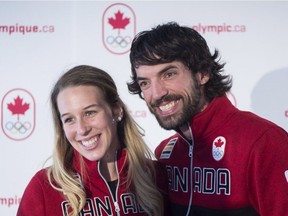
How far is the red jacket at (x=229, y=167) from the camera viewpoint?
129 centimetres

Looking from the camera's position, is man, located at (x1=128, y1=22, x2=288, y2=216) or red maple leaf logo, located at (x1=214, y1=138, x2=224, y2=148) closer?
man, located at (x1=128, y1=22, x2=288, y2=216)

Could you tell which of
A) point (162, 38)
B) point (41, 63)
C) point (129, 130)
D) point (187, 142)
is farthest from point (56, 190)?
point (41, 63)

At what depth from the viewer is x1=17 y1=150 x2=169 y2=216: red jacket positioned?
1423 millimetres

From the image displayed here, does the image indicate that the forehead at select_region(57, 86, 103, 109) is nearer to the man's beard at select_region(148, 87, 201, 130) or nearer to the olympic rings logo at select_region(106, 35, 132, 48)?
the man's beard at select_region(148, 87, 201, 130)

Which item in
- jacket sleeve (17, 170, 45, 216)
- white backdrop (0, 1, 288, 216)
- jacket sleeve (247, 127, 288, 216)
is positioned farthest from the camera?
white backdrop (0, 1, 288, 216)

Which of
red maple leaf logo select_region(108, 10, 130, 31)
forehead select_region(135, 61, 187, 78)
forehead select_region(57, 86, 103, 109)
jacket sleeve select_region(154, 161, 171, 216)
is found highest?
red maple leaf logo select_region(108, 10, 130, 31)

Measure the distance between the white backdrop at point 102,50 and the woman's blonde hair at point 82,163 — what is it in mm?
811

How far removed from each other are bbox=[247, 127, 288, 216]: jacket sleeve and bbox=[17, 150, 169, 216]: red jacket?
49 centimetres

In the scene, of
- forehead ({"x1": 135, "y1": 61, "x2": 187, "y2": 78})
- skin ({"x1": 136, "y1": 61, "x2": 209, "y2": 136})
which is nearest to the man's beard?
skin ({"x1": 136, "y1": 61, "x2": 209, "y2": 136})

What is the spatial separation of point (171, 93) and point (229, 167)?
351 millimetres

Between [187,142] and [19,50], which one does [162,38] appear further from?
[19,50]

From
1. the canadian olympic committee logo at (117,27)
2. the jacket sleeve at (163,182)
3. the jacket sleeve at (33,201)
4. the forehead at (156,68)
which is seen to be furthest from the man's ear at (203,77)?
the canadian olympic committee logo at (117,27)

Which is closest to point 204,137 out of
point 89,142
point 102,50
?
point 89,142

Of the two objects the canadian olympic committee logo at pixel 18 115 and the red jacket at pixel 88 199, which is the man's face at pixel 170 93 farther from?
the canadian olympic committee logo at pixel 18 115
